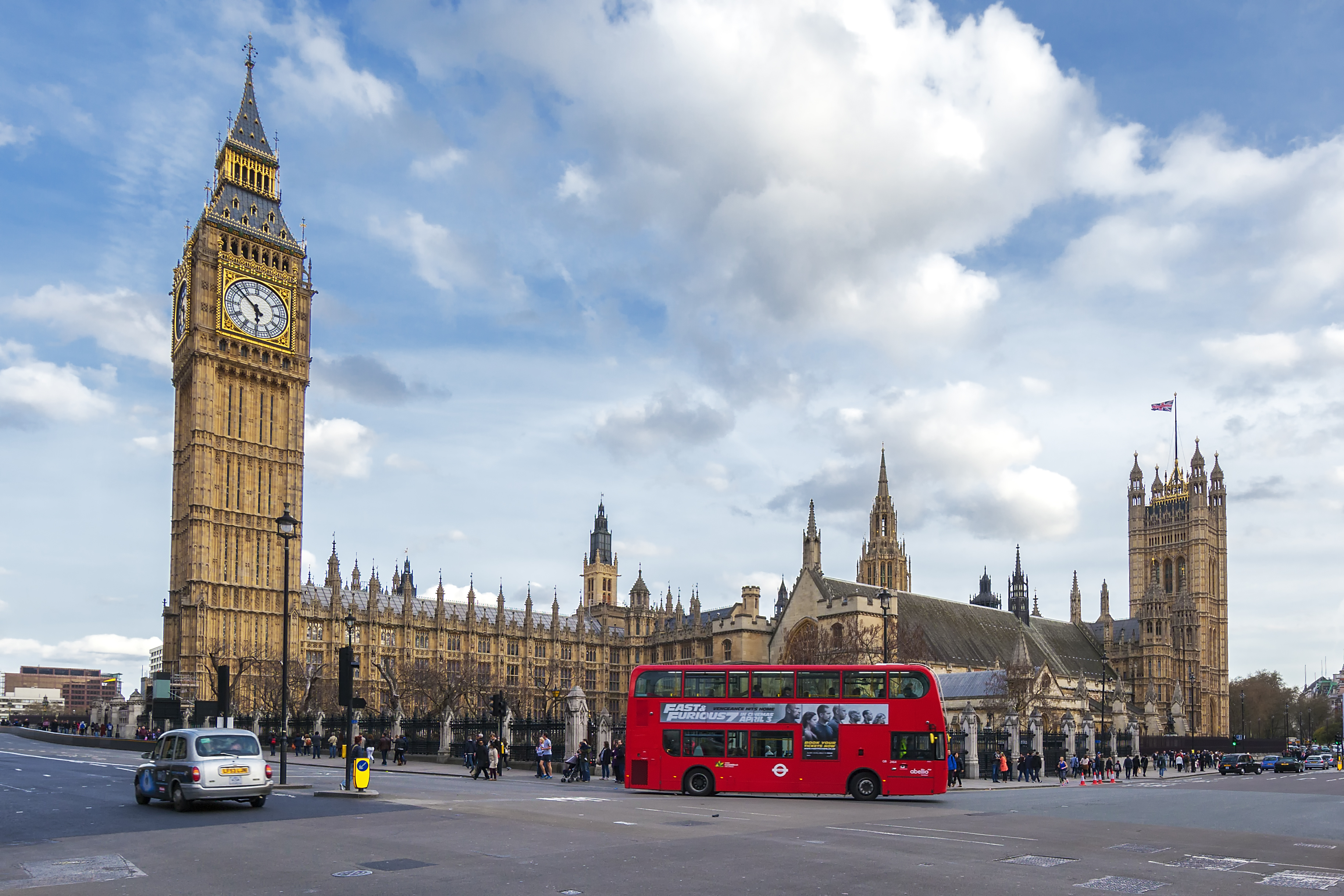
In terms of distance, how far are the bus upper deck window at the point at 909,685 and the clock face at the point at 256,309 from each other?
76.3 metres

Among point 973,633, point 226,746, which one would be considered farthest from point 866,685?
point 973,633

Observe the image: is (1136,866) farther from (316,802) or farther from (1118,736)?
(1118,736)

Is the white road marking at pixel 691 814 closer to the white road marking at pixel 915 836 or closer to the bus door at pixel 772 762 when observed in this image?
the white road marking at pixel 915 836

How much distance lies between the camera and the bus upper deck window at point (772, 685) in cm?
2898

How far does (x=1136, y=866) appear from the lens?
50.6 ft

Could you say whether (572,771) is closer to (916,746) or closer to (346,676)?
(346,676)

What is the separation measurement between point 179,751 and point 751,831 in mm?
11388

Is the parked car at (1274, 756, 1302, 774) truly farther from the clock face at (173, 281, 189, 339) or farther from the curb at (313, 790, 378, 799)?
the clock face at (173, 281, 189, 339)

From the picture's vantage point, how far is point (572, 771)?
35562mm

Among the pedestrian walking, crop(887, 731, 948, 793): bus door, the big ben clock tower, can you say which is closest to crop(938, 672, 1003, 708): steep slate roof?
the pedestrian walking

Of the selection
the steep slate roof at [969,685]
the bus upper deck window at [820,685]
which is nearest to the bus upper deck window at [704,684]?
the bus upper deck window at [820,685]

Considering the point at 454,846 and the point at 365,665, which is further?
the point at 365,665

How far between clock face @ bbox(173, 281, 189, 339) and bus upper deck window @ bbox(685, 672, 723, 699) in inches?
2973

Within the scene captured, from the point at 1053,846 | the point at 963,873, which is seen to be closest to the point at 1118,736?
the point at 1053,846
